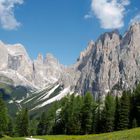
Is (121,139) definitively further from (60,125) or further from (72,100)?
(60,125)

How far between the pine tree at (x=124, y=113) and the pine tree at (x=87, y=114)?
488 inches

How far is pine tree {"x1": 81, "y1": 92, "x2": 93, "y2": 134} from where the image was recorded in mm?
114500

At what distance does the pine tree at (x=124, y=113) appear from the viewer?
340ft

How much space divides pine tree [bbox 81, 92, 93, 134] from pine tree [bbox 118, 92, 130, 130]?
12.4 meters

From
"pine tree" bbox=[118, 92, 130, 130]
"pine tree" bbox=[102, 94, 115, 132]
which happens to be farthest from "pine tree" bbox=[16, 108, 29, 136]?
"pine tree" bbox=[118, 92, 130, 130]

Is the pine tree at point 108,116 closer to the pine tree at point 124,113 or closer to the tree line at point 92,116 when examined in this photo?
the tree line at point 92,116

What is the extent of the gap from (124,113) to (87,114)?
16.4m

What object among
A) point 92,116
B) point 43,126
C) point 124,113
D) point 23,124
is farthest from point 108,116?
point 43,126

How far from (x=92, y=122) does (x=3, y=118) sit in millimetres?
31374

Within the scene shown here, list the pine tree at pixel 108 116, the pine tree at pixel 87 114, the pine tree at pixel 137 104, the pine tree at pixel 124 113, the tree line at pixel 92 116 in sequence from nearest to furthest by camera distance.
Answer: the pine tree at pixel 137 104
the pine tree at pixel 124 113
the tree line at pixel 92 116
the pine tree at pixel 108 116
the pine tree at pixel 87 114

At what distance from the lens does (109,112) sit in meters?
112

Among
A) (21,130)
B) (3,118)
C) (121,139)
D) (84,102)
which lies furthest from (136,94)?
(121,139)

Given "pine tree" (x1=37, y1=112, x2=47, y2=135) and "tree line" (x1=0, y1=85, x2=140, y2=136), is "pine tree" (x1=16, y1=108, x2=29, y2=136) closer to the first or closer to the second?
"tree line" (x1=0, y1=85, x2=140, y2=136)

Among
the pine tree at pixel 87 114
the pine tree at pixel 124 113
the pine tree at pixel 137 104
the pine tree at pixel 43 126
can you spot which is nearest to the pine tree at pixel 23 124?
the pine tree at pixel 43 126
